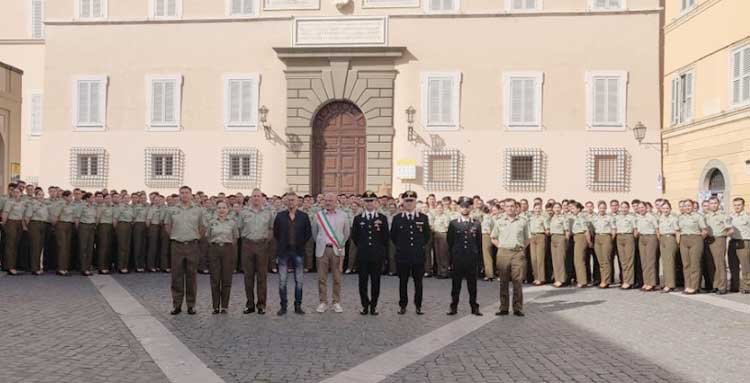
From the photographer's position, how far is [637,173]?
2541cm

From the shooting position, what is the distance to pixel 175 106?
27.5 meters

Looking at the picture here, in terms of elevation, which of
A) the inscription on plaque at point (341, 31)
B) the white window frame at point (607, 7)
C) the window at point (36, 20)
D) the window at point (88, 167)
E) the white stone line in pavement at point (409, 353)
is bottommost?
the white stone line in pavement at point (409, 353)

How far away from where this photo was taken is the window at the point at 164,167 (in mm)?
27453

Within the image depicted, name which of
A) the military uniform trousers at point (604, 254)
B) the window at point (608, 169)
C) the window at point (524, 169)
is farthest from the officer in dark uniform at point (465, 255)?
the window at point (608, 169)

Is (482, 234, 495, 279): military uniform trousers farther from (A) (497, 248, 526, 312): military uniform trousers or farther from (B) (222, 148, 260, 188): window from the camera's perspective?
(B) (222, 148, 260, 188): window

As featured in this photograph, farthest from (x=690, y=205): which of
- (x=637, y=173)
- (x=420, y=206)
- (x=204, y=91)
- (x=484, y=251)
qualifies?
(x=204, y=91)

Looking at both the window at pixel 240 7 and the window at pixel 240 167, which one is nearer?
the window at pixel 240 167

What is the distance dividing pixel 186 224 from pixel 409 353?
483 centimetres

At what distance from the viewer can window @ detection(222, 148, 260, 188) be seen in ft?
88.8

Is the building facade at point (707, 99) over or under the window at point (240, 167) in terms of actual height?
A: over

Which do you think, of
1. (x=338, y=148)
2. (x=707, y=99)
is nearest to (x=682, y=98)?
(x=707, y=99)

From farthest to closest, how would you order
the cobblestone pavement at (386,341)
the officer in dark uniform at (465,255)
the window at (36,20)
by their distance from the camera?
1. the window at (36,20)
2. the officer in dark uniform at (465,255)
3. the cobblestone pavement at (386,341)

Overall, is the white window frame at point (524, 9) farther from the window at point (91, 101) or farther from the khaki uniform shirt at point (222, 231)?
the khaki uniform shirt at point (222, 231)

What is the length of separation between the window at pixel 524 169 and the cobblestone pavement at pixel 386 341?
36.6 feet
